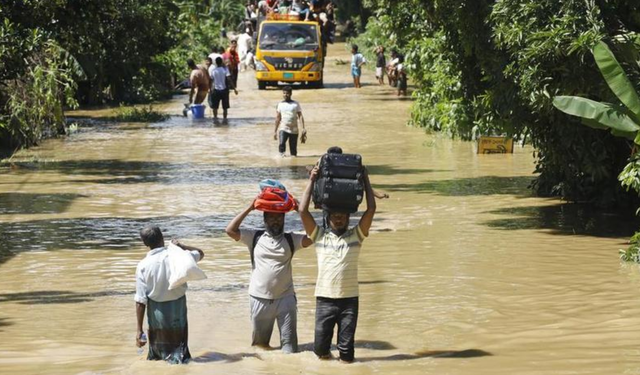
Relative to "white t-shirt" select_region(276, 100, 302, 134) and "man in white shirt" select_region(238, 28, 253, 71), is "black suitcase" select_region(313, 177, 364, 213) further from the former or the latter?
"man in white shirt" select_region(238, 28, 253, 71)

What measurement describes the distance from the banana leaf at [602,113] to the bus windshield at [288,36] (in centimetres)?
3138

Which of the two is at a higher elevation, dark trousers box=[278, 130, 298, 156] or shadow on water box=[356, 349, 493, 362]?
dark trousers box=[278, 130, 298, 156]

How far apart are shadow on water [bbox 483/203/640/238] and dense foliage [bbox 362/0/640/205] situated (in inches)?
9.6

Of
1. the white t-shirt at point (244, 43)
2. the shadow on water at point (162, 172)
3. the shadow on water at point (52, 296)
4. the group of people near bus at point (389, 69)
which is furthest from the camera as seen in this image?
the white t-shirt at point (244, 43)

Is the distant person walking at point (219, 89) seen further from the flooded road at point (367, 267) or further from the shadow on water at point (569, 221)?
the shadow on water at point (569, 221)

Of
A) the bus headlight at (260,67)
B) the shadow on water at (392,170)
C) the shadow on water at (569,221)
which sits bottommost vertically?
the shadow on water at (392,170)

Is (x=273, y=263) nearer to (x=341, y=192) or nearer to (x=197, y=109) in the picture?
(x=341, y=192)

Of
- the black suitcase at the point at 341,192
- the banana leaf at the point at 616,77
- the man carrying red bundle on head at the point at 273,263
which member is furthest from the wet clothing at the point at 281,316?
the banana leaf at the point at 616,77

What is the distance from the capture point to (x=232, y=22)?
235ft

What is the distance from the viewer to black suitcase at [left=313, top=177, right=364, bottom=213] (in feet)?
31.8

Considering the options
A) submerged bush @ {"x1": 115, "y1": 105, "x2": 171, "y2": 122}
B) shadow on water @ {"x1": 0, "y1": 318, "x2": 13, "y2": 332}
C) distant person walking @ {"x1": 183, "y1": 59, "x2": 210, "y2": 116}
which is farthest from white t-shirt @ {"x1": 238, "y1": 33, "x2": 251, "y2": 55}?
shadow on water @ {"x1": 0, "y1": 318, "x2": 13, "y2": 332}

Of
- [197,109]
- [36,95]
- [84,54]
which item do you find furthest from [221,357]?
[84,54]

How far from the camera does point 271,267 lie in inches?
400

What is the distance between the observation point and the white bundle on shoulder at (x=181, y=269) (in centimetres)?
960
